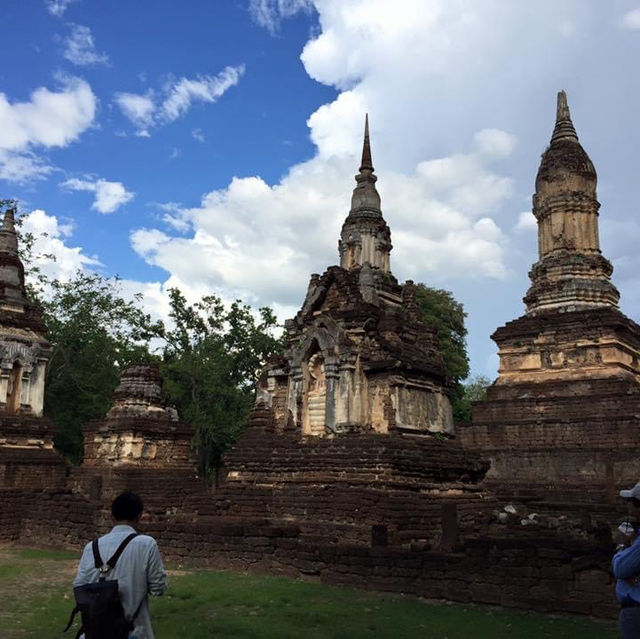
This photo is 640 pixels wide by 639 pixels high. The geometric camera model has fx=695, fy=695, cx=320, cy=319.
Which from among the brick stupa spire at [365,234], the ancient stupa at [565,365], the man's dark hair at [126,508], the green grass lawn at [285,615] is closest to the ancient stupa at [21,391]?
the green grass lawn at [285,615]

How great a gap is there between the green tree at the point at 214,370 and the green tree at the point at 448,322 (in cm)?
1102

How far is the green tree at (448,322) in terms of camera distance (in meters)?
45.5

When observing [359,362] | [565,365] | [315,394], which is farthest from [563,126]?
[315,394]

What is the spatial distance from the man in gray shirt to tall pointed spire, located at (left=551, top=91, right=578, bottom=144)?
27.3m

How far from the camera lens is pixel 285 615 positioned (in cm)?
1006

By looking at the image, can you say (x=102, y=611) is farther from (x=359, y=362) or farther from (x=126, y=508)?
(x=359, y=362)

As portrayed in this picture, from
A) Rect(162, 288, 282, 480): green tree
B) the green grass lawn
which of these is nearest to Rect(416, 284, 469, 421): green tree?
Rect(162, 288, 282, 480): green tree

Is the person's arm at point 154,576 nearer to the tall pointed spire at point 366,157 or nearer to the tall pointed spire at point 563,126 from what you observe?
the tall pointed spire at point 366,157

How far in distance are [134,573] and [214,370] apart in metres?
35.8

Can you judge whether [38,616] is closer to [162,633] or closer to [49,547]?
[162,633]

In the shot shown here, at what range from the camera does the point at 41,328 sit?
2566 centimetres

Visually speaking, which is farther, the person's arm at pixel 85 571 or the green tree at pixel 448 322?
the green tree at pixel 448 322

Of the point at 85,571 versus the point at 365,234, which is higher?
the point at 365,234

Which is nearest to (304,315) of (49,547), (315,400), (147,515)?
(315,400)
